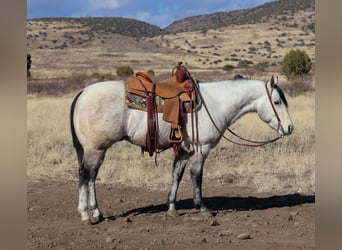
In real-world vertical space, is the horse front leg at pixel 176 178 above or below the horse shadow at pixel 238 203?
above

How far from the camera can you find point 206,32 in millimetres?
80125

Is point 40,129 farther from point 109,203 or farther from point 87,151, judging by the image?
point 87,151

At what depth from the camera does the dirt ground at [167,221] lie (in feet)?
15.4

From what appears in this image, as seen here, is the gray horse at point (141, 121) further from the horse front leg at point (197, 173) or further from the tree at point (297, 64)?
the tree at point (297, 64)

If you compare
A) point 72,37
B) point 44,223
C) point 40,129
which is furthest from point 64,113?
point 72,37

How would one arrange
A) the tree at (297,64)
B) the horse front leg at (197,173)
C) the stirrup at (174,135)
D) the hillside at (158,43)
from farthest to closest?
the hillside at (158,43), the tree at (297,64), the horse front leg at (197,173), the stirrup at (174,135)

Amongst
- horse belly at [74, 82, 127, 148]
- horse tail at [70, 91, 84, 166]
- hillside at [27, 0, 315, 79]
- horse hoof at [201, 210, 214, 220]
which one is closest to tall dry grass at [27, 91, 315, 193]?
horse hoof at [201, 210, 214, 220]

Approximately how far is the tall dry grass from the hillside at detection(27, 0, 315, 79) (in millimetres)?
37616

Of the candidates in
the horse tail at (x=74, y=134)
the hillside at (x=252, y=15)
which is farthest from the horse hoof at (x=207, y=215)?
the hillside at (x=252, y=15)

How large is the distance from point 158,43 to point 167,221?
65867 mm

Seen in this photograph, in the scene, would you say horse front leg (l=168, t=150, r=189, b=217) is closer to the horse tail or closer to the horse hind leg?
the horse hind leg

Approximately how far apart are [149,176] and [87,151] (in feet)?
8.95

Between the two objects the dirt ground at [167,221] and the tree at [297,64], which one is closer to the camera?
the dirt ground at [167,221]

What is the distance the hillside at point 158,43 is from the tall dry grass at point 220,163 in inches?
1481
